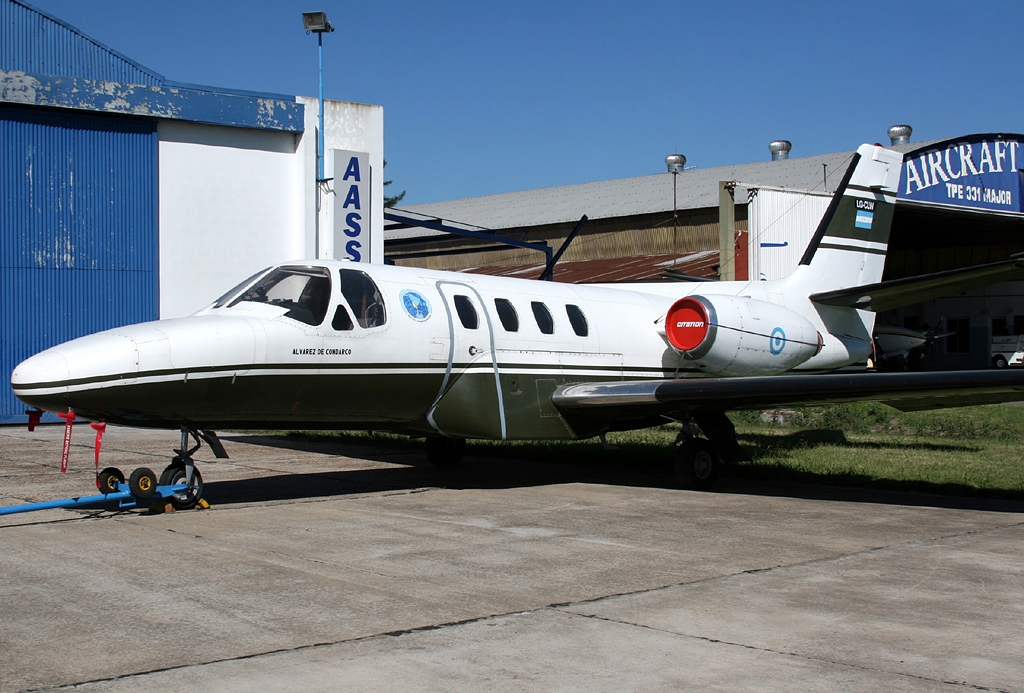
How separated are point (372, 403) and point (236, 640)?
544 cm

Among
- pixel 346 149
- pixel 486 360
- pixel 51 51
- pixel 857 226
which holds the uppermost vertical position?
pixel 51 51

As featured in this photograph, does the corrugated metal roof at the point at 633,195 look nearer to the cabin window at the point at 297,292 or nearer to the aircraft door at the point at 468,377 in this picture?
the aircraft door at the point at 468,377

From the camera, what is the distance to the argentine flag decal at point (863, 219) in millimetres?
16031

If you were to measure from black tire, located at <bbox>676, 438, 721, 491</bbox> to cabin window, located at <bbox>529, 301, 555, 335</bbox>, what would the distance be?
223 cm

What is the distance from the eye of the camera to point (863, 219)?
634 inches

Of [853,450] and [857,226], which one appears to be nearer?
[857,226]

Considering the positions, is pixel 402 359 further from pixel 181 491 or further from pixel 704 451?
pixel 704 451

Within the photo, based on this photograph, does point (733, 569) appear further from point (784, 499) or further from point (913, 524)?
point (784, 499)

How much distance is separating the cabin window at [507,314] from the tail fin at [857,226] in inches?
230

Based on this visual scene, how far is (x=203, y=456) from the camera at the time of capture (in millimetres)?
14344

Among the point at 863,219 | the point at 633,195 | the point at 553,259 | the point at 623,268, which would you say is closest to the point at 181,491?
the point at 863,219

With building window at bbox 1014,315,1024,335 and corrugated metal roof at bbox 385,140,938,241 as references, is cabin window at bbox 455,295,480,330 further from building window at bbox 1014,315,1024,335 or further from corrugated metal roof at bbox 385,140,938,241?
building window at bbox 1014,315,1024,335

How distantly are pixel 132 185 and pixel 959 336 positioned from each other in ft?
142

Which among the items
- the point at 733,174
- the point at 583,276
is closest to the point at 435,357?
the point at 583,276
